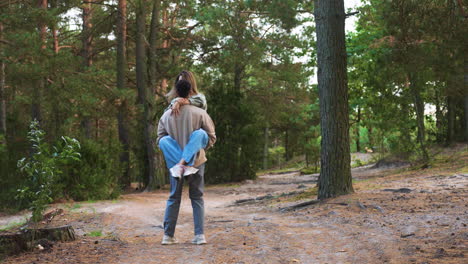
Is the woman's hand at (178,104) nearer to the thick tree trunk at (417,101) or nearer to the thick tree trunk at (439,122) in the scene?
the thick tree trunk at (417,101)

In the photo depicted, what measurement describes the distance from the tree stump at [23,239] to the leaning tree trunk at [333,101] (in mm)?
5192

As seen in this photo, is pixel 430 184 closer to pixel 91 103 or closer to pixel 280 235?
pixel 280 235

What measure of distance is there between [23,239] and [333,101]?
231 inches

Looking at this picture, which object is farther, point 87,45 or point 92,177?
point 87,45

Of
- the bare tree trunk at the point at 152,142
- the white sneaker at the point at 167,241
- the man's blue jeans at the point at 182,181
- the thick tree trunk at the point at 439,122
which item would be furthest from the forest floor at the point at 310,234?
the thick tree trunk at the point at 439,122

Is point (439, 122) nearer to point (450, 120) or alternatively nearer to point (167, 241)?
point (450, 120)

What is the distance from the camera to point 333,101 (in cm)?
863

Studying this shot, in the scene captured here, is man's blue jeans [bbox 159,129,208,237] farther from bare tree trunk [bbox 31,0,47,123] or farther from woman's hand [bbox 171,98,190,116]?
bare tree trunk [bbox 31,0,47,123]

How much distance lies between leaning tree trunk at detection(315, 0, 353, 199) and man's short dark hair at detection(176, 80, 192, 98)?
4.04m

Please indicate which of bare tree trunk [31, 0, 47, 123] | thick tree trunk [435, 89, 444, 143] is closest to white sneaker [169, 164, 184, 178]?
bare tree trunk [31, 0, 47, 123]

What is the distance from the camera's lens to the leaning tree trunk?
340 inches

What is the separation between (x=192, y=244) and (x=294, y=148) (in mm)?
44781

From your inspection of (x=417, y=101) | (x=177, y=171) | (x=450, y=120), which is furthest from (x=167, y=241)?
(x=450, y=120)

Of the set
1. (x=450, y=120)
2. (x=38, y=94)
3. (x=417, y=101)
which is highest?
(x=38, y=94)
